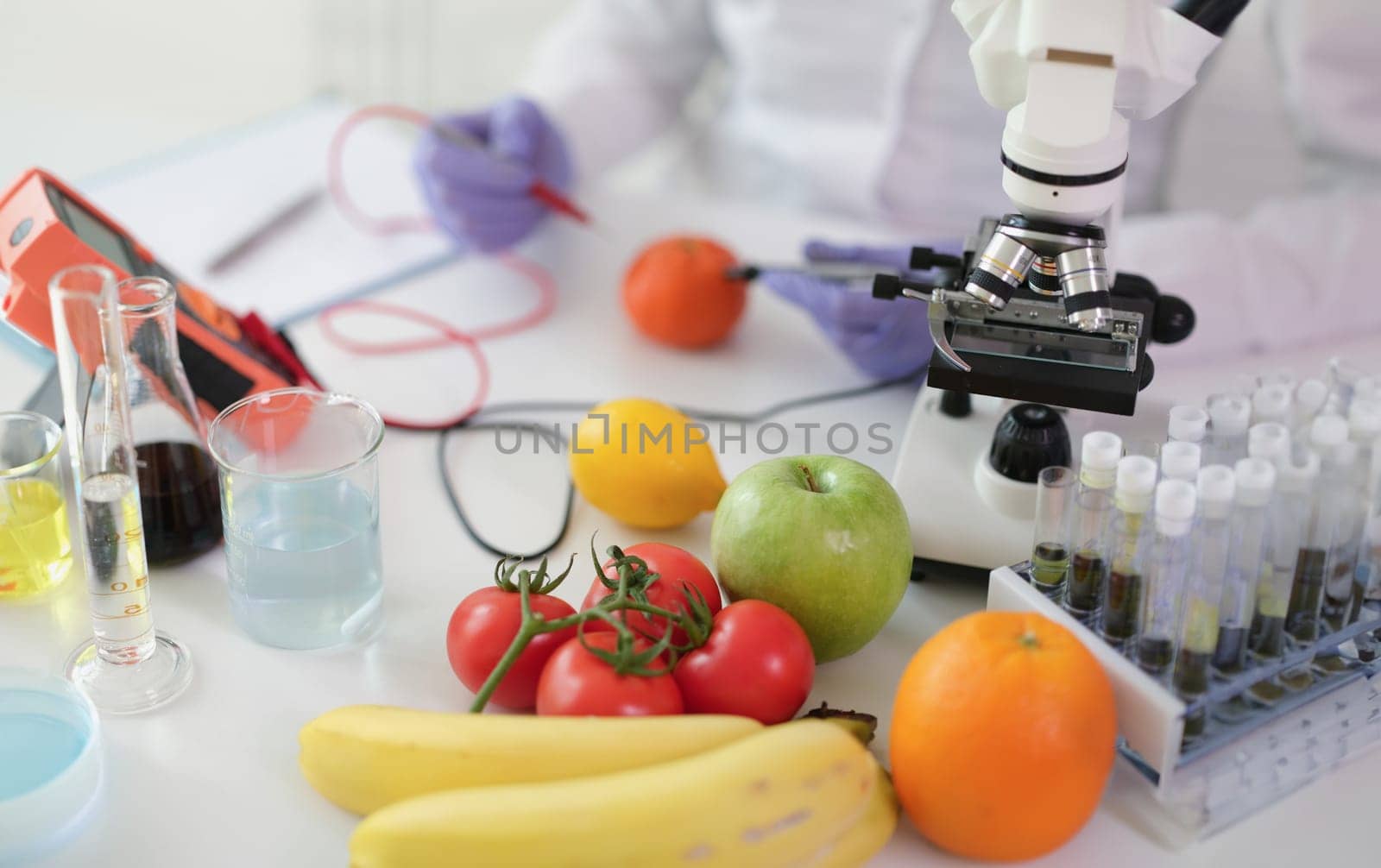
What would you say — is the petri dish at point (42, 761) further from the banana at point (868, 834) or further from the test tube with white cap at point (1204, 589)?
the test tube with white cap at point (1204, 589)

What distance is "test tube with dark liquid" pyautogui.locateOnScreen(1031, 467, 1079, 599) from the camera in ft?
2.74

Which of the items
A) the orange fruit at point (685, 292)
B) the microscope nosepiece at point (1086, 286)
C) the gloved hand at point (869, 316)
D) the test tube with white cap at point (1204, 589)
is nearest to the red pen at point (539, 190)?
the orange fruit at point (685, 292)

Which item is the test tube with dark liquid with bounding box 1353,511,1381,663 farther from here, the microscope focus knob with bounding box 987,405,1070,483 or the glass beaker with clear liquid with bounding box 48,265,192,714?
the glass beaker with clear liquid with bounding box 48,265,192,714

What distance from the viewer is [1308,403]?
2.92 ft

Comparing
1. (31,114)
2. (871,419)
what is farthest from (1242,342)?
(31,114)

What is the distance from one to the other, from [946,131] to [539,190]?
1.52ft

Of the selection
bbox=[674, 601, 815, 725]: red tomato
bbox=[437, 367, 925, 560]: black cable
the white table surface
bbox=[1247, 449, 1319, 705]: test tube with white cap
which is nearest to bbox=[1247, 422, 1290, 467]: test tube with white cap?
bbox=[1247, 449, 1319, 705]: test tube with white cap

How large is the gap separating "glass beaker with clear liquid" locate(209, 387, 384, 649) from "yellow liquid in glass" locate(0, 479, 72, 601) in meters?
0.13

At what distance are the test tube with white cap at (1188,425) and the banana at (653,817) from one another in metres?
0.32

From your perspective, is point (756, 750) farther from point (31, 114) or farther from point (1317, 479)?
point (31, 114)

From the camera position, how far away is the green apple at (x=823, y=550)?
2.76 feet

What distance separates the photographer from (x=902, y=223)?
4.85 ft

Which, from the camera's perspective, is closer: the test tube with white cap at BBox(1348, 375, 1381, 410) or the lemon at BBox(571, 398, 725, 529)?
the test tube with white cap at BBox(1348, 375, 1381, 410)

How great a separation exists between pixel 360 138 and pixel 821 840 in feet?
3.96
